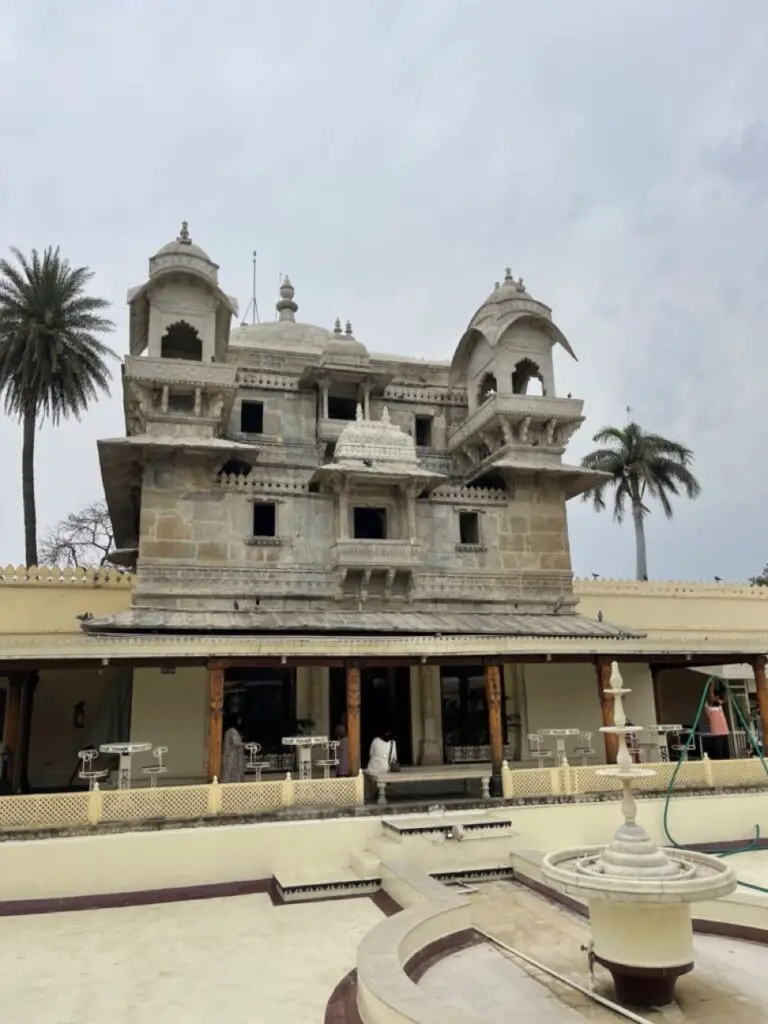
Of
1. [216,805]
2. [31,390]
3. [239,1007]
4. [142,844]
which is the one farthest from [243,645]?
[31,390]

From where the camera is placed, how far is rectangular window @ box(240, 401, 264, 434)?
2214 centimetres

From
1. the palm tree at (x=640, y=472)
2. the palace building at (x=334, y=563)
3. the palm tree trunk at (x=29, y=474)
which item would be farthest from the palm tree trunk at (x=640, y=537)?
the palm tree trunk at (x=29, y=474)

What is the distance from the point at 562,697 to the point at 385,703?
14.0 feet

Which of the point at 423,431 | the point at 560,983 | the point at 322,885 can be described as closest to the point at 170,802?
the point at 322,885

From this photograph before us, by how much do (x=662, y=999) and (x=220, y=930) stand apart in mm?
5204

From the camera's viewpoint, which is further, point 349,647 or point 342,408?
point 342,408

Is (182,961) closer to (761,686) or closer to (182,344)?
(761,686)

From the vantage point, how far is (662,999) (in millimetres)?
6828

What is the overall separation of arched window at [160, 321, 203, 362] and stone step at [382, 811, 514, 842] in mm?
13547

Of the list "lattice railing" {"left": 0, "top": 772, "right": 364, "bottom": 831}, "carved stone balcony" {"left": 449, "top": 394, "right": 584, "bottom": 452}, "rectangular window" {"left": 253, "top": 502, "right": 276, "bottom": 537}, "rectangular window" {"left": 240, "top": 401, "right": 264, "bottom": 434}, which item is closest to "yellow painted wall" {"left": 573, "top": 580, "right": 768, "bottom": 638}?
"carved stone balcony" {"left": 449, "top": 394, "right": 584, "bottom": 452}

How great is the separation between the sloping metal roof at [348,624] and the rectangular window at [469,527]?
2.18m

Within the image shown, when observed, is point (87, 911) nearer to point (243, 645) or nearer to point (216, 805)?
point (216, 805)

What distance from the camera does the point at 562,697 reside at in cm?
1853

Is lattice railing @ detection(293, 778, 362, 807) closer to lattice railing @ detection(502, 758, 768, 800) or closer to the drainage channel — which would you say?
lattice railing @ detection(502, 758, 768, 800)
